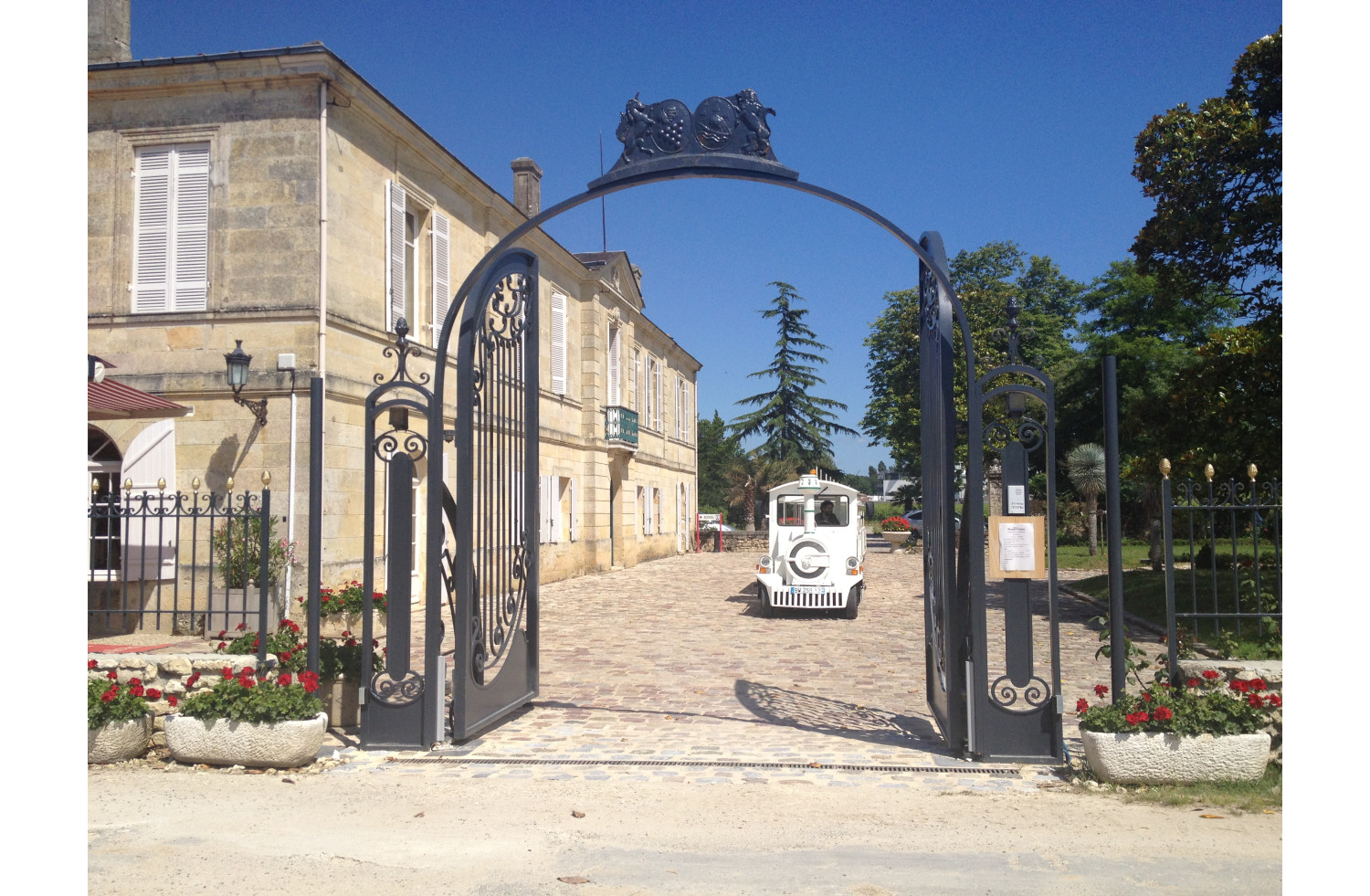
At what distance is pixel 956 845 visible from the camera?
4.54 metres

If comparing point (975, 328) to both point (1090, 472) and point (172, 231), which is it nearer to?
point (1090, 472)

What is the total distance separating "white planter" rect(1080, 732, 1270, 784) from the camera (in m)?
5.40

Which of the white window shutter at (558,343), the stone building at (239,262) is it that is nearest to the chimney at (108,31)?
the stone building at (239,262)

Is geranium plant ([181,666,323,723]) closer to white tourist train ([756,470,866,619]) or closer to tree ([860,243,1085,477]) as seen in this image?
white tourist train ([756,470,866,619])

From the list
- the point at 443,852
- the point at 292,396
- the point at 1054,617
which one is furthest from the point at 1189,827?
the point at 292,396

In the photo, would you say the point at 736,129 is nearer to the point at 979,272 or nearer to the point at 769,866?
the point at 769,866

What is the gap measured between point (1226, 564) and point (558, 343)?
504 inches

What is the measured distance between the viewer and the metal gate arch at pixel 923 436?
6.09m

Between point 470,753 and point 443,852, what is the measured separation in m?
1.85

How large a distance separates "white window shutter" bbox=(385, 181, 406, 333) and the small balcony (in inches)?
351

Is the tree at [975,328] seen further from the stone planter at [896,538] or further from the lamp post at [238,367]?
the lamp post at [238,367]

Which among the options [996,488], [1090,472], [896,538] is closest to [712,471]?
[896,538]

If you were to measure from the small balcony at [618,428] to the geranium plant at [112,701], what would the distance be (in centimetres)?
1660

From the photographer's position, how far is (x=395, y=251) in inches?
545
